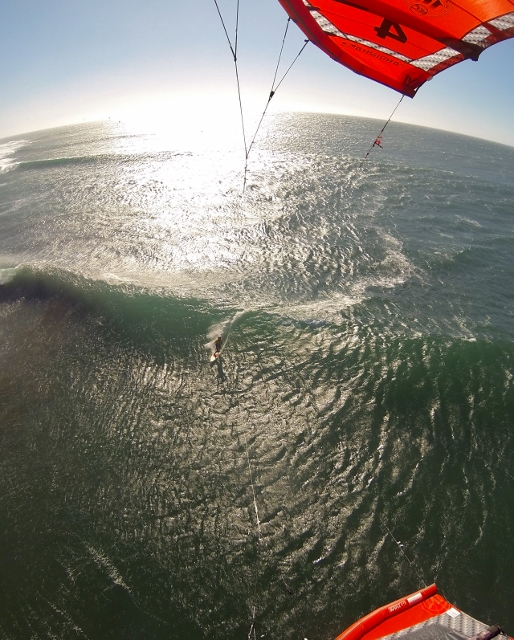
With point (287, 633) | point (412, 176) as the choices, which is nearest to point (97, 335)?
point (287, 633)

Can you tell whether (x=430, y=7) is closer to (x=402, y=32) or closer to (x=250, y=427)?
(x=402, y=32)

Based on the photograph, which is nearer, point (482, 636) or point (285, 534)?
point (482, 636)

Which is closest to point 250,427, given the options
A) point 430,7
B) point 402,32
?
point 402,32

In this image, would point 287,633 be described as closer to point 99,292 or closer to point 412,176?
point 99,292

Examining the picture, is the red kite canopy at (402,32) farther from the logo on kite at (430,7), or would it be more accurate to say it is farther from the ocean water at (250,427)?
the ocean water at (250,427)

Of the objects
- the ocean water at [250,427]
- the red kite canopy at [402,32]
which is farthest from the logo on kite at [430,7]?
the ocean water at [250,427]

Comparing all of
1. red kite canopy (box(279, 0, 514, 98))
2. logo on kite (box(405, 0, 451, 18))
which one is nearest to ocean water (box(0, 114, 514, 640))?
red kite canopy (box(279, 0, 514, 98))
